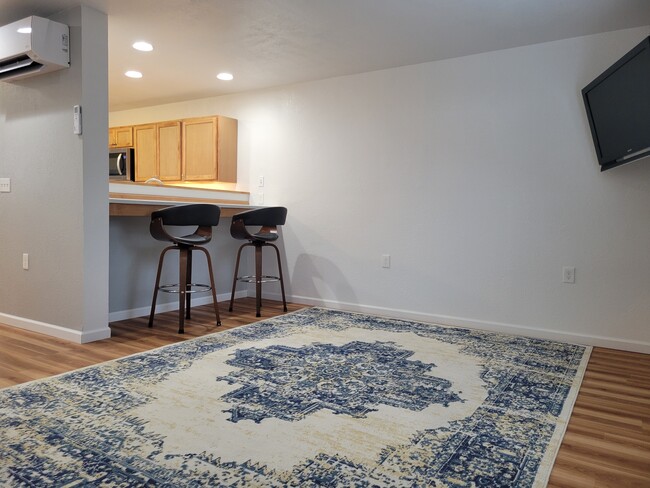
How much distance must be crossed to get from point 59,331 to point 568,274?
3.67 metres

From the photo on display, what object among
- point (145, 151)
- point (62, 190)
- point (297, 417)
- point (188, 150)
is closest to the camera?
point (297, 417)

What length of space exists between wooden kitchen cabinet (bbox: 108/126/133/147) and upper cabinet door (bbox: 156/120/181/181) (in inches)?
20.2

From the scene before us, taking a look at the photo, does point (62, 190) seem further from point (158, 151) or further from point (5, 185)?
point (158, 151)

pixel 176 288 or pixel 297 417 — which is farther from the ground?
pixel 176 288

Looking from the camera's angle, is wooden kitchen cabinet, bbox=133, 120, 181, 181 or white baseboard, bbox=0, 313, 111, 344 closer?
white baseboard, bbox=0, 313, 111, 344

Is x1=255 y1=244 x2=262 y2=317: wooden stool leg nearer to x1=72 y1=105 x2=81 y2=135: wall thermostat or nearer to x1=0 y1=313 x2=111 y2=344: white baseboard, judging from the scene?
x1=0 y1=313 x2=111 y2=344: white baseboard

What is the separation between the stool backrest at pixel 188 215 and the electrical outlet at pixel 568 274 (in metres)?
→ 2.69

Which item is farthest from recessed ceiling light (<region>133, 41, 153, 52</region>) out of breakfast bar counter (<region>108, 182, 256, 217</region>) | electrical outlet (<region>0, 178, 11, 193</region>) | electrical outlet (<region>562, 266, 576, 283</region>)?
electrical outlet (<region>562, 266, 576, 283</region>)

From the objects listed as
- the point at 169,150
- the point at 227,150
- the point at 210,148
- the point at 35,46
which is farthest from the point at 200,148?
the point at 35,46

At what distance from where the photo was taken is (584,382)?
9.02ft

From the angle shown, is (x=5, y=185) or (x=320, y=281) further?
(x=320, y=281)

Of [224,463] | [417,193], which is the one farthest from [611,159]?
[224,463]

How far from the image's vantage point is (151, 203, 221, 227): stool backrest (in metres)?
3.66

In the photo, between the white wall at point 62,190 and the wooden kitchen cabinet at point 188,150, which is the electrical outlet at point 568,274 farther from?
the wooden kitchen cabinet at point 188,150
